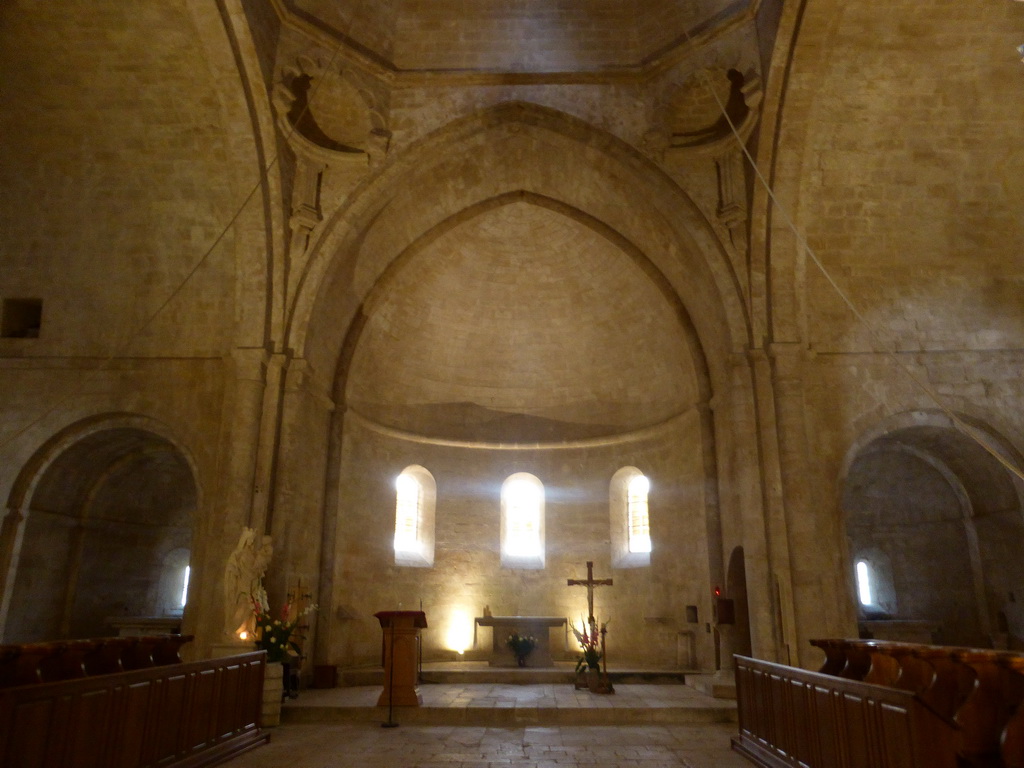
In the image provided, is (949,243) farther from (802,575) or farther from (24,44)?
(24,44)

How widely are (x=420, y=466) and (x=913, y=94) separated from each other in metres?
12.5

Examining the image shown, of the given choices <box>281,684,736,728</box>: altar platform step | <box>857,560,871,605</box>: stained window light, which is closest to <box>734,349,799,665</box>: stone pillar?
<box>281,684,736,728</box>: altar platform step

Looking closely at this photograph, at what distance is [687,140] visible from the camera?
14.2 meters

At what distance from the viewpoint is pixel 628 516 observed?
59.2 feet

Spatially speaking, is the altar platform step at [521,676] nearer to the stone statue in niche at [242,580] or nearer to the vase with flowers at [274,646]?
the vase with flowers at [274,646]

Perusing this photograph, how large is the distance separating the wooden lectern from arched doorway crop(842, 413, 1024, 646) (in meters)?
8.18

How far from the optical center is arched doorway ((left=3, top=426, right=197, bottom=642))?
13.6 m

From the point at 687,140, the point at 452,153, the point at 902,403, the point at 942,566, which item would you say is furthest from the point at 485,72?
the point at 942,566

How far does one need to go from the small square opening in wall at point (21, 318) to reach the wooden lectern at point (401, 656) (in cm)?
918

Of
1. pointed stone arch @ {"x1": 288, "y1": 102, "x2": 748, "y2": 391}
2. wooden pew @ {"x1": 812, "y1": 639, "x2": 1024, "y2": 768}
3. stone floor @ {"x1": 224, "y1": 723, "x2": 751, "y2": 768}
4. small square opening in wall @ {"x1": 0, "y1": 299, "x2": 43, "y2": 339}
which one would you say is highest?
pointed stone arch @ {"x1": 288, "y1": 102, "x2": 748, "y2": 391}

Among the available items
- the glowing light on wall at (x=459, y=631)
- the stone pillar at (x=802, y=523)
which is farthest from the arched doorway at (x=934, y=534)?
the glowing light on wall at (x=459, y=631)

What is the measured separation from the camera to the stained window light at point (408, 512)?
17.7 m

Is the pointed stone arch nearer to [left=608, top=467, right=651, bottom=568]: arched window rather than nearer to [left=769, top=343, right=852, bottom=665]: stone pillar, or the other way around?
[left=769, top=343, right=852, bottom=665]: stone pillar

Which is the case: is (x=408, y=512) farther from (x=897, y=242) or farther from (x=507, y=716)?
(x=897, y=242)
